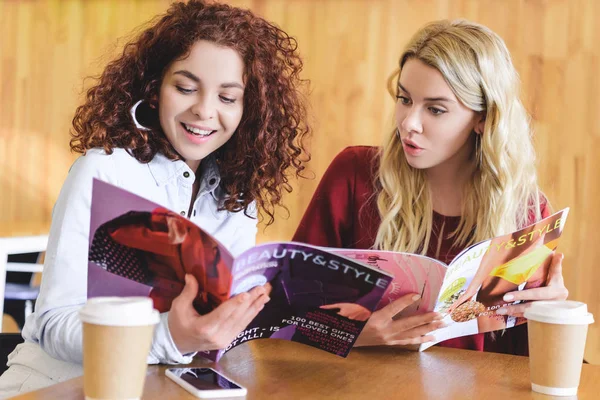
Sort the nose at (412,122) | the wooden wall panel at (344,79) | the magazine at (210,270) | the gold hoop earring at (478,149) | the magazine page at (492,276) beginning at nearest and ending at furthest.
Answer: the magazine at (210,270), the magazine page at (492,276), the nose at (412,122), the gold hoop earring at (478,149), the wooden wall panel at (344,79)

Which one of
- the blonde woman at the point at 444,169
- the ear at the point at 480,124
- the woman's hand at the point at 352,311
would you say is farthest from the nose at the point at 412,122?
the woman's hand at the point at 352,311

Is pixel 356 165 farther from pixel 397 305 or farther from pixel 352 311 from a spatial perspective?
pixel 352 311

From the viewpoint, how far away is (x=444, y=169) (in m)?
1.84

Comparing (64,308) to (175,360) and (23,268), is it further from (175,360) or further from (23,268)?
(23,268)

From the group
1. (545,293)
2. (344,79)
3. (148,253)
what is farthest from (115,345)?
(344,79)

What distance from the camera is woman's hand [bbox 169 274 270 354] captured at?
3.44ft

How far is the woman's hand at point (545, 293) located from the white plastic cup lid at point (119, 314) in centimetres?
74

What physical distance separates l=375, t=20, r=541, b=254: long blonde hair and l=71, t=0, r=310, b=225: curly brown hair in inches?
11.3

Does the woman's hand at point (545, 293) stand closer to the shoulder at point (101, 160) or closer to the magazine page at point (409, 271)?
the magazine page at point (409, 271)

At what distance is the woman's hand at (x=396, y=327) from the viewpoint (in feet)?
4.31

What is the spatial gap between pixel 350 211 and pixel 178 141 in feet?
1.88

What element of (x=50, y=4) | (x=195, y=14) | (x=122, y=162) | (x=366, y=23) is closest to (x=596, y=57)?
(x=366, y=23)

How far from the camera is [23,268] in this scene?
3.19 m

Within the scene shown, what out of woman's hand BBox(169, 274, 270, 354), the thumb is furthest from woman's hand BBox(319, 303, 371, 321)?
the thumb
